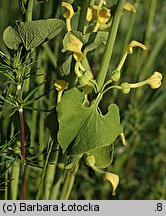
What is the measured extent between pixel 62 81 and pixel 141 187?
1.64 ft

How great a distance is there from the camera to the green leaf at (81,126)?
517 mm

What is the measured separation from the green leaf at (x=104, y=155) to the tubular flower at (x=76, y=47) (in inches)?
4.2

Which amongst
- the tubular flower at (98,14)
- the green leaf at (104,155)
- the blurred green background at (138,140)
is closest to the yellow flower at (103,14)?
the tubular flower at (98,14)

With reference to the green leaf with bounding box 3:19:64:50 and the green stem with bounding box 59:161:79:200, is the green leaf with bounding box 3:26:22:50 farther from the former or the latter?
the green stem with bounding box 59:161:79:200

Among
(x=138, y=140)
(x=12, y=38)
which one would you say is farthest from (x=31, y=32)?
(x=138, y=140)

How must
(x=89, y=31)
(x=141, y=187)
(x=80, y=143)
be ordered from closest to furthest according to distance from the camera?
(x=80, y=143) → (x=89, y=31) → (x=141, y=187)

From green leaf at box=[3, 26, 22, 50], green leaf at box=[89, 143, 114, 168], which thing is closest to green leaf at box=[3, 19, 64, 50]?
green leaf at box=[3, 26, 22, 50]

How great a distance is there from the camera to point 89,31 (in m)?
0.62

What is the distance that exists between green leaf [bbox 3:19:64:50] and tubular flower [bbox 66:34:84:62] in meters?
0.02

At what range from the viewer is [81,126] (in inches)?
20.9

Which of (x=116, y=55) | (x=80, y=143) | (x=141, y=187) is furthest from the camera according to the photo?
(x=116, y=55)

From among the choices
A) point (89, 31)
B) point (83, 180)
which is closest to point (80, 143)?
point (89, 31)

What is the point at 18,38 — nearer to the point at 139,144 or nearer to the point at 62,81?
the point at 62,81

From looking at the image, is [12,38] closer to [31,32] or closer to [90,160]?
[31,32]
